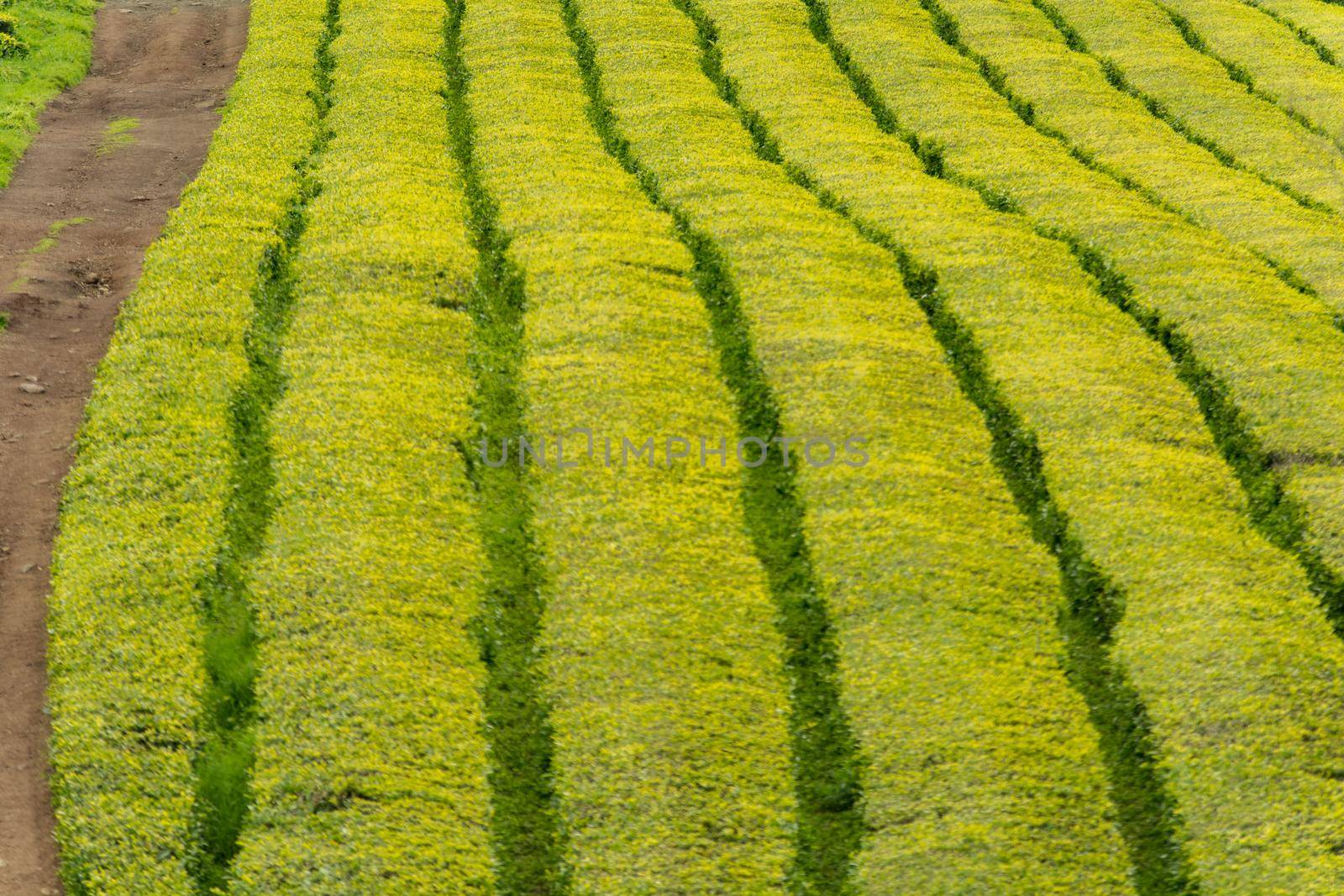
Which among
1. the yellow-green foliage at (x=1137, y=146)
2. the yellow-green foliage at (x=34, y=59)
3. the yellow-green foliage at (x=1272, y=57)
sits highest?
the yellow-green foliage at (x=1272, y=57)

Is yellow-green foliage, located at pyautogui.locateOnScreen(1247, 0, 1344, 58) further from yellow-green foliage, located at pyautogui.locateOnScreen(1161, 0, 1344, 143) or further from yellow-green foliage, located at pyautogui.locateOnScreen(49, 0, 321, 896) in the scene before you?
yellow-green foliage, located at pyautogui.locateOnScreen(49, 0, 321, 896)

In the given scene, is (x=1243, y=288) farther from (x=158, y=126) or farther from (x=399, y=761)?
(x=158, y=126)

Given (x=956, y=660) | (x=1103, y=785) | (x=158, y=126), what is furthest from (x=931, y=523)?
(x=158, y=126)

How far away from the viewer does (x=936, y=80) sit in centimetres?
3575

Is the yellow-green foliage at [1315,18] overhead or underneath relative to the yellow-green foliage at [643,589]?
overhead

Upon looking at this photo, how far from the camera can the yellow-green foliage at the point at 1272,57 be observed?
116 ft

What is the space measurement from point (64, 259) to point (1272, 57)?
129ft

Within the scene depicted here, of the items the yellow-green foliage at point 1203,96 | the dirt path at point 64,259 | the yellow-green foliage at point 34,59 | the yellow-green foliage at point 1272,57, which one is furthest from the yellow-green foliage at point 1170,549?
the yellow-green foliage at point 34,59

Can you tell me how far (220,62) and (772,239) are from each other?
21627mm

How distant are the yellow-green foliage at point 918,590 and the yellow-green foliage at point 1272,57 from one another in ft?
63.4

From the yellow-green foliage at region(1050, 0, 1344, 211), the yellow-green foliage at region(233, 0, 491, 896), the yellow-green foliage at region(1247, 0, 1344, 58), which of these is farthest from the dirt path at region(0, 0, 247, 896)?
the yellow-green foliage at region(1247, 0, 1344, 58)

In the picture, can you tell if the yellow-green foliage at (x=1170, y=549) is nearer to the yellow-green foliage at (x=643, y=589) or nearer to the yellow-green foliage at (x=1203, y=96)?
the yellow-green foliage at (x=643, y=589)

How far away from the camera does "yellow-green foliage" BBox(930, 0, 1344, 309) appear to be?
2684 centimetres

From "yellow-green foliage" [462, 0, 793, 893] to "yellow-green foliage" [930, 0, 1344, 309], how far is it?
14115 mm
